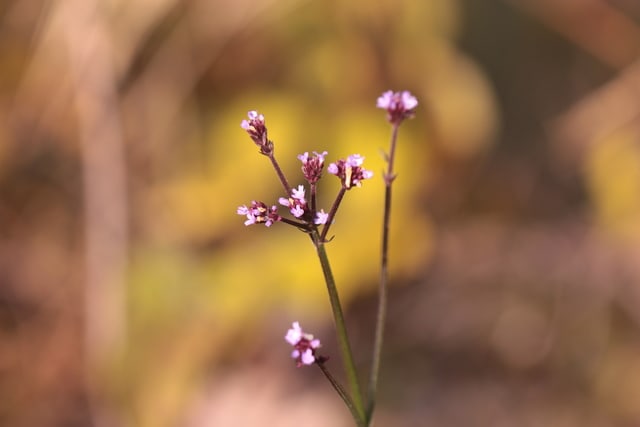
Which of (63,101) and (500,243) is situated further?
(500,243)

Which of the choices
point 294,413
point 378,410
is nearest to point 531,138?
point 378,410

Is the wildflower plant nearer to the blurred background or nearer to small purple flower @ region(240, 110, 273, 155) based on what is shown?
small purple flower @ region(240, 110, 273, 155)

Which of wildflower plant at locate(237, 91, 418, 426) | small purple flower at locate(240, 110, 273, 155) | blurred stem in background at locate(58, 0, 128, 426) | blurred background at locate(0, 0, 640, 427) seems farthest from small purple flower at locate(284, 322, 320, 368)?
blurred stem in background at locate(58, 0, 128, 426)

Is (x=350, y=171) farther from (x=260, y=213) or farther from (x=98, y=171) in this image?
(x=98, y=171)

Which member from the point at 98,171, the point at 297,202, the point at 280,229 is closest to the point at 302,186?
the point at 297,202

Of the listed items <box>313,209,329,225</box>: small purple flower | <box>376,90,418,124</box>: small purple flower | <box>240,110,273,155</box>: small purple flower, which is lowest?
<box>313,209,329,225</box>: small purple flower

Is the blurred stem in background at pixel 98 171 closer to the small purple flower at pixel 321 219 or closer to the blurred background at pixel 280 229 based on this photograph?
the blurred background at pixel 280 229

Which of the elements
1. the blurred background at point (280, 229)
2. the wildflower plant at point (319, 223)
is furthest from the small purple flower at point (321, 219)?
the blurred background at point (280, 229)

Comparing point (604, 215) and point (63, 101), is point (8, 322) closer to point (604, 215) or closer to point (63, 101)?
point (63, 101)

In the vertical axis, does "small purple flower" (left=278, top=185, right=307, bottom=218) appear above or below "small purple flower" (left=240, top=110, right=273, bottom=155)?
below
